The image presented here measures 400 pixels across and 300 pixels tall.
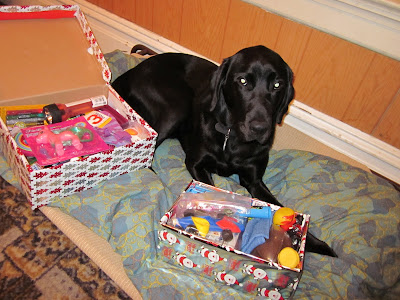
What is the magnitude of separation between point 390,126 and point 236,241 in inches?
47.0

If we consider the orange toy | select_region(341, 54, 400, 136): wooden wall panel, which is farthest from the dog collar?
select_region(341, 54, 400, 136): wooden wall panel

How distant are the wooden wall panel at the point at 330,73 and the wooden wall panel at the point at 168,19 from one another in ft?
2.98

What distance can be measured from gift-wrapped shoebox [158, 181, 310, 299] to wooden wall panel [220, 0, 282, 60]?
1.08 metres

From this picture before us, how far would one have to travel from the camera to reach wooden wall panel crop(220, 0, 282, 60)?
1.93 meters

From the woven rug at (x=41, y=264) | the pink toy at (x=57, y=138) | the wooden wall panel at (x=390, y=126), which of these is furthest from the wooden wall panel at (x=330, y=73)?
the woven rug at (x=41, y=264)

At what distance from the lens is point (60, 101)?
163 cm

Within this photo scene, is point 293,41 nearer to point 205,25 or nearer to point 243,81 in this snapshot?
point 205,25

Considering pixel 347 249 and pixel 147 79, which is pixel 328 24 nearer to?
pixel 147 79

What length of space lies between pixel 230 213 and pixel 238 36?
125 centimetres

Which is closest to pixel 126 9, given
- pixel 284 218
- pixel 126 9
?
pixel 126 9

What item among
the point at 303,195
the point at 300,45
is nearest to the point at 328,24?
the point at 300,45

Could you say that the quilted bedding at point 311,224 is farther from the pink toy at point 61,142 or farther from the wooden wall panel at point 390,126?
the wooden wall panel at point 390,126

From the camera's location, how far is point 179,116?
182cm

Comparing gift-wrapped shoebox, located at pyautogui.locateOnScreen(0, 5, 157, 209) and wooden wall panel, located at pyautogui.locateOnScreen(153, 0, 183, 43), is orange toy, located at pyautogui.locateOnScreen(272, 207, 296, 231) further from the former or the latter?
wooden wall panel, located at pyautogui.locateOnScreen(153, 0, 183, 43)
